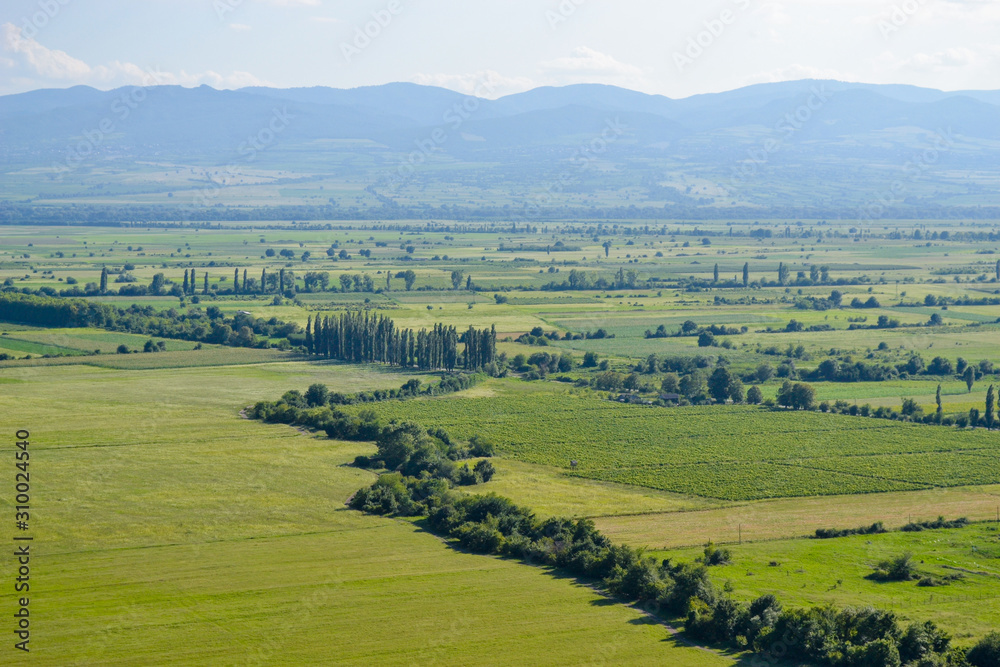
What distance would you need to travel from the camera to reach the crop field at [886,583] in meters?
43.0

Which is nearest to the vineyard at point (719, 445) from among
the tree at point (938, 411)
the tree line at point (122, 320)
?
the tree at point (938, 411)

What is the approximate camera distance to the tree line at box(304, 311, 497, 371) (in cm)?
10269

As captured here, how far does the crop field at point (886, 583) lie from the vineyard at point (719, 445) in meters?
9.52

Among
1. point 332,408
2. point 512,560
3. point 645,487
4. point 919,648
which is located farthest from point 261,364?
point 919,648

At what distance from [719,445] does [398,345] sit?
132 ft

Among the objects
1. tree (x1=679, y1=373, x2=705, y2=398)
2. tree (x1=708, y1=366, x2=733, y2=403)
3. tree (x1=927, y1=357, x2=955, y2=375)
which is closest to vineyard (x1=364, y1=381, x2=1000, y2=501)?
tree (x1=708, y1=366, x2=733, y2=403)

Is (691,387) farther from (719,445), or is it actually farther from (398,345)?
(398,345)

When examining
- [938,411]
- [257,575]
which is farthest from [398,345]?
[257,575]

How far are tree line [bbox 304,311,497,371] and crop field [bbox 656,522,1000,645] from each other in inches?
2076

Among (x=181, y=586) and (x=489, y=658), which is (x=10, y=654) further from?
(x=489, y=658)

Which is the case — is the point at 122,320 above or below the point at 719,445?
above

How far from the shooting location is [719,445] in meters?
74.2

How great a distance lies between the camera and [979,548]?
51.4 meters

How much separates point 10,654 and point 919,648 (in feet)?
97.7
